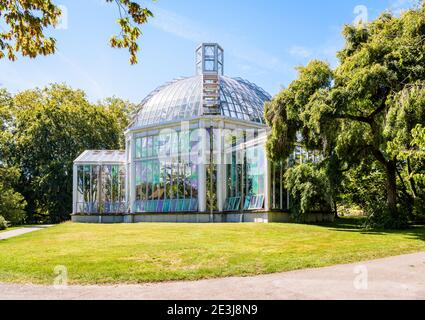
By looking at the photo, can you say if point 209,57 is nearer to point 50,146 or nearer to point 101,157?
point 101,157

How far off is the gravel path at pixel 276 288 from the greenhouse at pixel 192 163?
15.0m

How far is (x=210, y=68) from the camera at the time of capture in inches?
1363

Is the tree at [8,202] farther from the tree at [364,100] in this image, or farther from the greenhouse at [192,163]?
the tree at [364,100]

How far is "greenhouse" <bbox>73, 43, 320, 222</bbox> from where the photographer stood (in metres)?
25.9

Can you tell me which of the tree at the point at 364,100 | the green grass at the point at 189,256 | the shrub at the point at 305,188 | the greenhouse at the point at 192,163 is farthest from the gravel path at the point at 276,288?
the greenhouse at the point at 192,163

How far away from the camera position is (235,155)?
1087 inches

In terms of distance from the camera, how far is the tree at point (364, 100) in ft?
50.0

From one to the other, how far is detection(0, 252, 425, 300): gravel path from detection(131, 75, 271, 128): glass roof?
70.2 feet

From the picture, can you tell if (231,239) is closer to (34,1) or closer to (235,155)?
(34,1)

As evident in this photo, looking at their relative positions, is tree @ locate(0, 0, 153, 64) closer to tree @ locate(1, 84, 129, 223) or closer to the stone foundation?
the stone foundation

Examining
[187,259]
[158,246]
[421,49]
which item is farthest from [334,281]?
[421,49]

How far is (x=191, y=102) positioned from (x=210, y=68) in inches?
222

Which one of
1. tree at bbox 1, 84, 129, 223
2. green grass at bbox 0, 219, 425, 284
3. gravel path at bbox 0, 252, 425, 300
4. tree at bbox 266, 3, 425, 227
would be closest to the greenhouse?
tree at bbox 266, 3, 425, 227

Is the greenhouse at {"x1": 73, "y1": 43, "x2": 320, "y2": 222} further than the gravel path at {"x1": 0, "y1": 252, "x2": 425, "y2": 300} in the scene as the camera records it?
Yes
